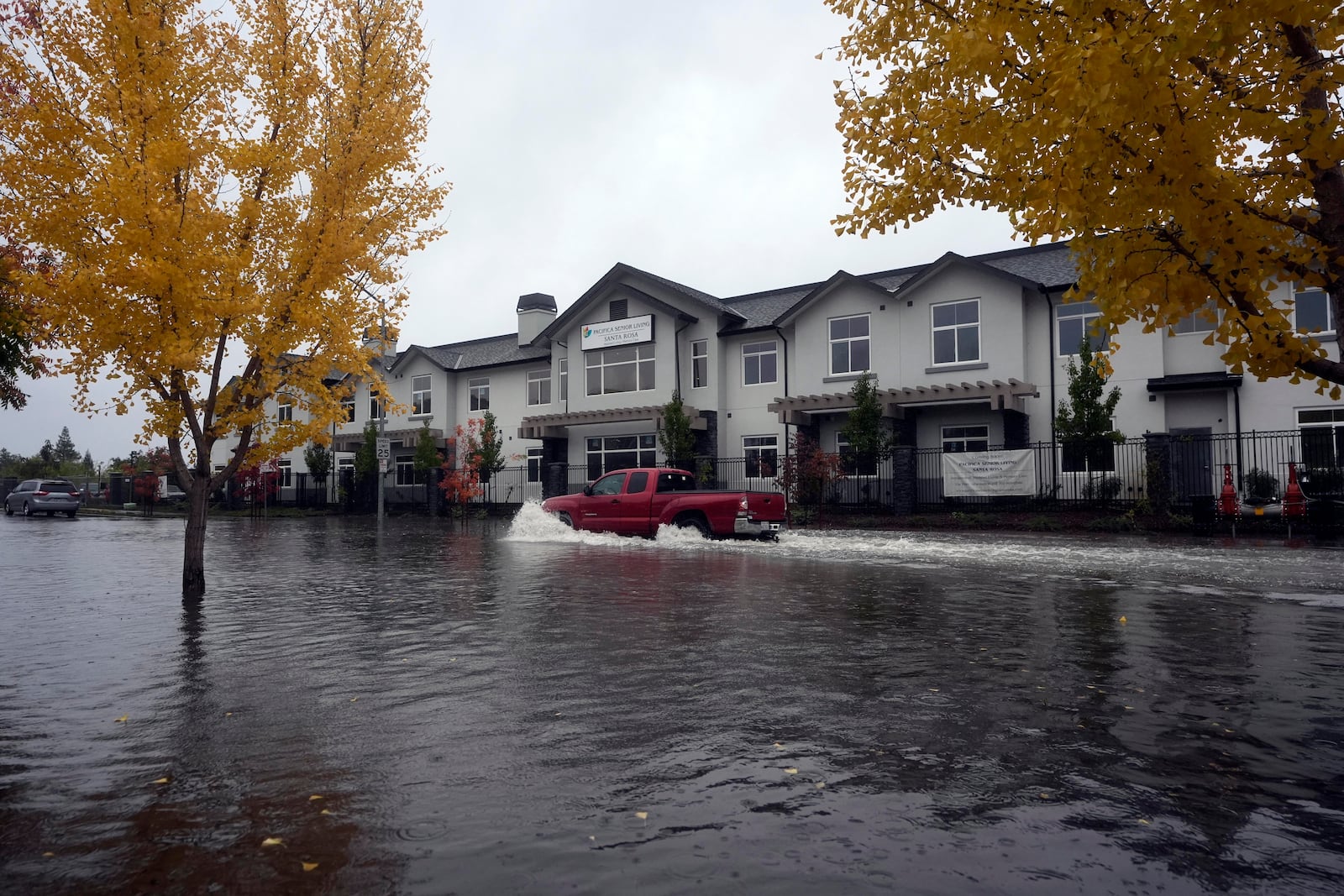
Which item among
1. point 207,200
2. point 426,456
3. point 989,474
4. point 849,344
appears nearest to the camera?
point 207,200

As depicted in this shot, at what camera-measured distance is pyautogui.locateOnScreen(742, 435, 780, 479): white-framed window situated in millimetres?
32750

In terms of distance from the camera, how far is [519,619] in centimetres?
886

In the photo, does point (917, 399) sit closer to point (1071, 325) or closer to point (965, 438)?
point (965, 438)

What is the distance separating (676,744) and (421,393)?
139 ft

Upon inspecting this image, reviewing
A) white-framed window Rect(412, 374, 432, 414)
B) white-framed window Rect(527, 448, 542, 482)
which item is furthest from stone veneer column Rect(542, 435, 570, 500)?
white-framed window Rect(412, 374, 432, 414)

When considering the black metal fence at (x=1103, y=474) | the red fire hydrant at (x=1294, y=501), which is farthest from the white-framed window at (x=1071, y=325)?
the red fire hydrant at (x=1294, y=501)

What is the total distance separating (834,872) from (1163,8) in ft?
17.6

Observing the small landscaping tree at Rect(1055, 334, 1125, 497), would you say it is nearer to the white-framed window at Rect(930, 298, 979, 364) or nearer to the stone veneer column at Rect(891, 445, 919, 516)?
the white-framed window at Rect(930, 298, 979, 364)

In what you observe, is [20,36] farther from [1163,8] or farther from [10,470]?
[10,470]

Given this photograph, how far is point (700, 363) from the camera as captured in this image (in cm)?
3478

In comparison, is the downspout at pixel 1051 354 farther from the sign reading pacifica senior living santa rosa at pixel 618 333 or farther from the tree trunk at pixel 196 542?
the tree trunk at pixel 196 542

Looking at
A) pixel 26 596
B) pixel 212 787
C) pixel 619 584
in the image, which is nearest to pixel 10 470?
pixel 26 596

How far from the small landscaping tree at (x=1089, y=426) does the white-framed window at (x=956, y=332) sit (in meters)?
3.58

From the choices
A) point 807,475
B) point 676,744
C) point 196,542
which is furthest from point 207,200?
point 807,475
